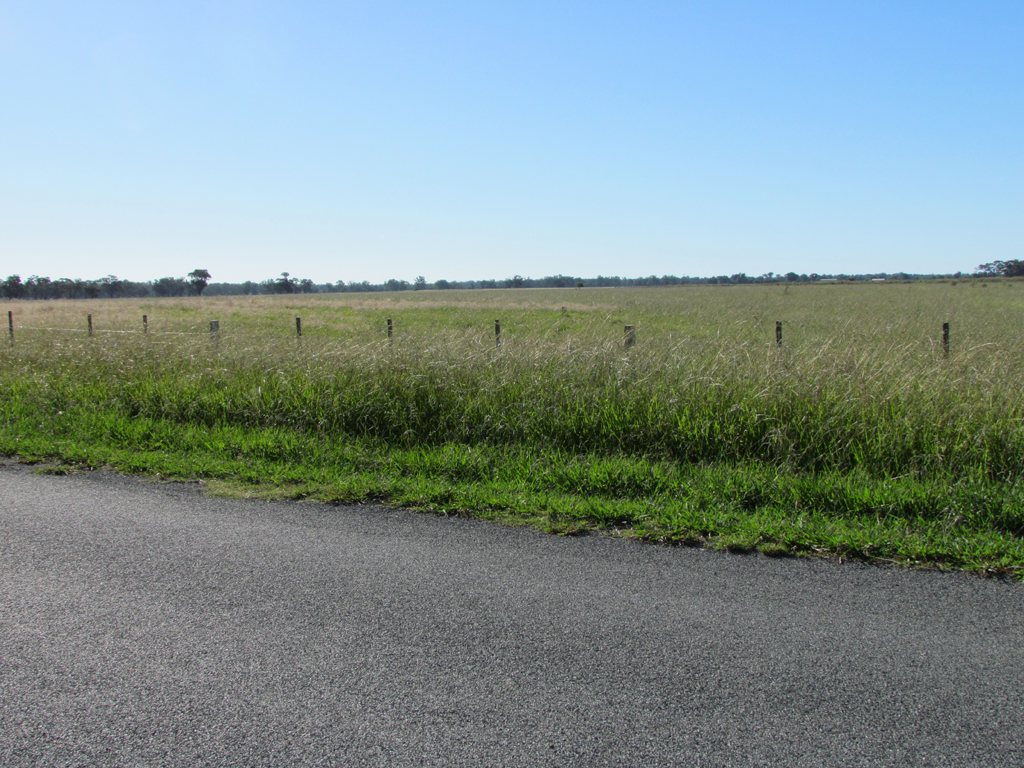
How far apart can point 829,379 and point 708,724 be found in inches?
199

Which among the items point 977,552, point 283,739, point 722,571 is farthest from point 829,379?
point 283,739

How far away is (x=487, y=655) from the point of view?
119 inches

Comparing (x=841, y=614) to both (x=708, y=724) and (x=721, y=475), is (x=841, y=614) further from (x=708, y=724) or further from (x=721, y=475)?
(x=721, y=475)

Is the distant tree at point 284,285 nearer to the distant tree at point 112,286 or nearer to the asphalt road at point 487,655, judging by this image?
the distant tree at point 112,286

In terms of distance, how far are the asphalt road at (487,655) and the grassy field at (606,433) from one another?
56 cm

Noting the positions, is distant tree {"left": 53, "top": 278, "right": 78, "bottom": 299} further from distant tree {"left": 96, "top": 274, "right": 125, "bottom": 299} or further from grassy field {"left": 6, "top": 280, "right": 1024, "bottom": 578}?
grassy field {"left": 6, "top": 280, "right": 1024, "bottom": 578}

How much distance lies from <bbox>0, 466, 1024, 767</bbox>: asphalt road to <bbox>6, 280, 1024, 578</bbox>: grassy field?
1.84 ft

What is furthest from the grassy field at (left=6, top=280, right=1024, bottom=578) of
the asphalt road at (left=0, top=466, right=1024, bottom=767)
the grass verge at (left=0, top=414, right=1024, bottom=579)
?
the asphalt road at (left=0, top=466, right=1024, bottom=767)

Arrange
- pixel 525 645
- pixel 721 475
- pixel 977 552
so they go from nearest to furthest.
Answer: pixel 525 645
pixel 977 552
pixel 721 475

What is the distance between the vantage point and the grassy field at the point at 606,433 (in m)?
4.66

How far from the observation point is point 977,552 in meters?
3.98

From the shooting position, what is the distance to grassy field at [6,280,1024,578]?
4.66 metres

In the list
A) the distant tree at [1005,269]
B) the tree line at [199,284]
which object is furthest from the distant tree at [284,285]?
the distant tree at [1005,269]

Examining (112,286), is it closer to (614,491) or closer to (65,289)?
(65,289)
